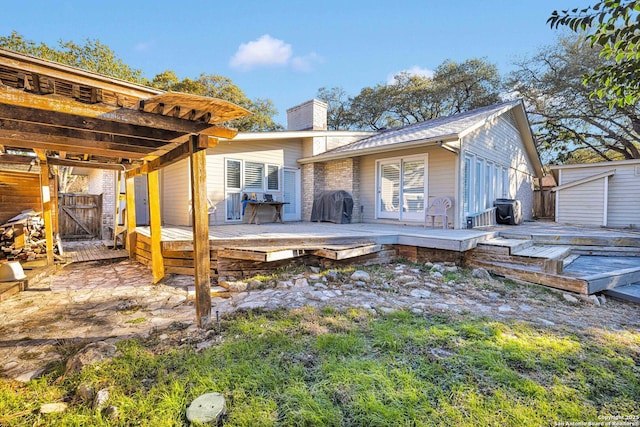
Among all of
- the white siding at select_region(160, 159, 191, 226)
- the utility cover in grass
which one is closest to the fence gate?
the white siding at select_region(160, 159, 191, 226)

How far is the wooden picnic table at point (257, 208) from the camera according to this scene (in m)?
8.24

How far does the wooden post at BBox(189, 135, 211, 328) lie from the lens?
288cm

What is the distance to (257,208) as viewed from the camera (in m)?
8.56

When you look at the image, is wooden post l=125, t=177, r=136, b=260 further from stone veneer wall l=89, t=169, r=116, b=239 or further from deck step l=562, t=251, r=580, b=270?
deck step l=562, t=251, r=580, b=270

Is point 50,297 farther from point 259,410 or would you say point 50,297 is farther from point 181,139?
point 259,410

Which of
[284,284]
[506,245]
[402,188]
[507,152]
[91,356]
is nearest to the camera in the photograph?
[91,356]

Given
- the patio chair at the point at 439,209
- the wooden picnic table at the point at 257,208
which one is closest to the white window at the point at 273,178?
the wooden picnic table at the point at 257,208

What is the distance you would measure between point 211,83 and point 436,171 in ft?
49.5

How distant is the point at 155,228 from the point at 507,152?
10667mm

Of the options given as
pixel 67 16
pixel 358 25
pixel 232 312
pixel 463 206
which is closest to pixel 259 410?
pixel 232 312

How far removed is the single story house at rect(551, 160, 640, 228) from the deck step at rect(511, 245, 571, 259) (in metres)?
5.01

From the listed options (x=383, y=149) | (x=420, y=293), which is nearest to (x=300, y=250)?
(x=420, y=293)

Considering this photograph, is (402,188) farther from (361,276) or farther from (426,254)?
(361,276)

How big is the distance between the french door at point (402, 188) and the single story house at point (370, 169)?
3cm
